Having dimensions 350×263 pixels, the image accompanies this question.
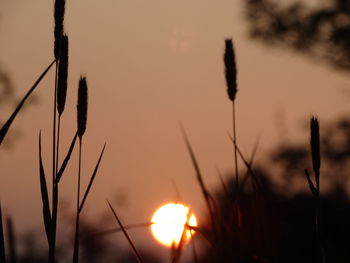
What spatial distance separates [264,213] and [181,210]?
22 centimetres

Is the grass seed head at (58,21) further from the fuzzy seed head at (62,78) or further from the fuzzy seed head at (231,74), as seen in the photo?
the fuzzy seed head at (231,74)

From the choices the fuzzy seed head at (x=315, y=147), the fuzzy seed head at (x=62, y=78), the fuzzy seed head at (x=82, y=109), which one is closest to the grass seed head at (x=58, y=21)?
the fuzzy seed head at (x=62, y=78)

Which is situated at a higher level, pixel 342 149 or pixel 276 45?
pixel 276 45

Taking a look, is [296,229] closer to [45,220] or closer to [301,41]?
[301,41]

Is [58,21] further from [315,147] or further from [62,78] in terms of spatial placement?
[315,147]

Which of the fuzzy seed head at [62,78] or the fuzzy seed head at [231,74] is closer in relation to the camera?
the fuzzy seed head at [62,78]

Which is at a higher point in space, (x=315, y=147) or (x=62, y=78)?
(x=62, y=78)

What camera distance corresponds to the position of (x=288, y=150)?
47.4 ft

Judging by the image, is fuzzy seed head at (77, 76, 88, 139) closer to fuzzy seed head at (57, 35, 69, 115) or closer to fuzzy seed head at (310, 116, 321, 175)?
fuzzy seed head at (57, 35, 69, 115)

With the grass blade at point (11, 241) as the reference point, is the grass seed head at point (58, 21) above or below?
above

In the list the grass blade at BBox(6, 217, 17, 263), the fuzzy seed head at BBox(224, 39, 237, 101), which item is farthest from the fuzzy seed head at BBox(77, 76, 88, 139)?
the fuzzy seed head at BBox(224, 39, 237, 101)

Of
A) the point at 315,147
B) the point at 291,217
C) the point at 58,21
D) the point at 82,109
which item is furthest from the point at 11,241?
the point at 291,217

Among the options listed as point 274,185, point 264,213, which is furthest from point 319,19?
point 264,213

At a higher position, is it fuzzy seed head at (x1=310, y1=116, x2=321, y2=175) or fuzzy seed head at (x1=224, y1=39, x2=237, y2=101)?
fuzzy seed head at (x1=224, y1=39, x2=237, y2=101)
